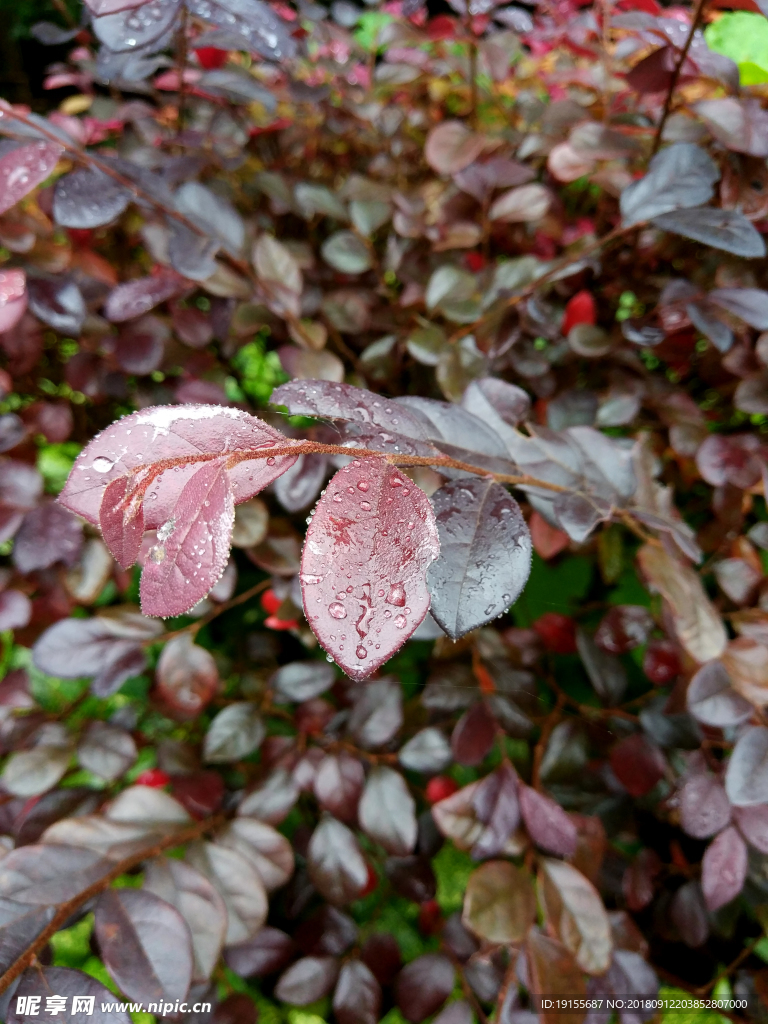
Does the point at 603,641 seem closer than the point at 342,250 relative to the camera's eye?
Yes

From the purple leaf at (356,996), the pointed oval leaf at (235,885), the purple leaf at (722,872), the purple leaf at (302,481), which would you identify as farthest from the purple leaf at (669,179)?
the purple leaf at (356,996)

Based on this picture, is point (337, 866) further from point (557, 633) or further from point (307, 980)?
point (557, 633)

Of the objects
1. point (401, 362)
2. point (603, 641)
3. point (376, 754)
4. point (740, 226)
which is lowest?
point (376, 754)

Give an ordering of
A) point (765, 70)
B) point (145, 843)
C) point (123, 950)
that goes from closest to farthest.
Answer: point (123, 950) → point (145, 843) → point (765, 70)

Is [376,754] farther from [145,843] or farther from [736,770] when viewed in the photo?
[736,770]

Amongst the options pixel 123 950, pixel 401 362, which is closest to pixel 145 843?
pixel 123 950

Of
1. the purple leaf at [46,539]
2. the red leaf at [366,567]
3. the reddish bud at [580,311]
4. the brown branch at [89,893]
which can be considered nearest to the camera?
the red leaf at [366,567]

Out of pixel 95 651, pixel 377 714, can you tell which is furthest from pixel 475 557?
pixel 95 651

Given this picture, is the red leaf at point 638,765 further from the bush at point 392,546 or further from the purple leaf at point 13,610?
the purple leaf at point 13,610
